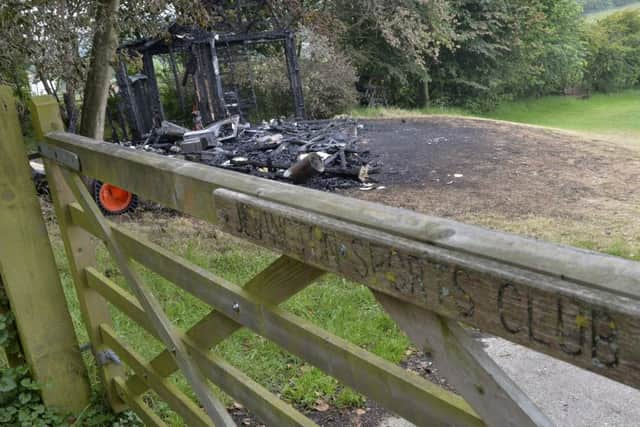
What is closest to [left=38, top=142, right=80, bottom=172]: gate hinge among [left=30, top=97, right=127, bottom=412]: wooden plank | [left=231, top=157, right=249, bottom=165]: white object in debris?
[left=30, top=97, right=127, bottom=412]: wooden plank

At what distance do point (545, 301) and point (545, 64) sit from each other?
34.7 metres

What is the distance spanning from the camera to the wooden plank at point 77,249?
2629 millimetres

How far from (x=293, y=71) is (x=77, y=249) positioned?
1484 cm

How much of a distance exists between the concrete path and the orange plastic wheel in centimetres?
596

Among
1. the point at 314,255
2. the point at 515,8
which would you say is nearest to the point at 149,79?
the point at 314,255

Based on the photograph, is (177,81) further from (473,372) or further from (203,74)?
(473,372)

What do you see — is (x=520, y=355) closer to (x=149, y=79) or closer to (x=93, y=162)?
(x=93, y=162)

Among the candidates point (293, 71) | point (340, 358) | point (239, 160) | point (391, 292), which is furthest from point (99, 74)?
point (293, 71)

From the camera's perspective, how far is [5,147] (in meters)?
2.51

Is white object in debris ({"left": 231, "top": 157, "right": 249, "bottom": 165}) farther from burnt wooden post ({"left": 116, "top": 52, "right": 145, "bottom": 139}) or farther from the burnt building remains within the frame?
burnt wooden post ({"left": 116, "top": 52, "right": 145, "bottom": 139})

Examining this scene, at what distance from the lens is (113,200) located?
808cm

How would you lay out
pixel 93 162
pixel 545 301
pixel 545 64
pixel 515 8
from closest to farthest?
1. pixel 545 301
2. pixel 93 162
3. pixel 515 8
4. pixel 545 64

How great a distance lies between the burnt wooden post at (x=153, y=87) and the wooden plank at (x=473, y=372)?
52.9ft

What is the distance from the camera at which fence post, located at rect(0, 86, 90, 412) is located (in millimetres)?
2543
